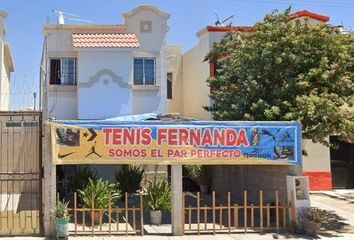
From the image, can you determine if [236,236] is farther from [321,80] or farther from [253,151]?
[321,80]

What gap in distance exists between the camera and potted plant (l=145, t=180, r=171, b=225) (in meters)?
13.8

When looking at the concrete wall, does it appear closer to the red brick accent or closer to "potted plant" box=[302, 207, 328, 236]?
the red brick accent

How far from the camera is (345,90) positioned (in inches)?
556

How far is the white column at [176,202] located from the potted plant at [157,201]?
122 cm

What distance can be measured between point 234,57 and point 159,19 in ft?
19.4

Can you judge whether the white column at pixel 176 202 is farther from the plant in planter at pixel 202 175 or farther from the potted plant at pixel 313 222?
the plant in planter at pixel 202 175

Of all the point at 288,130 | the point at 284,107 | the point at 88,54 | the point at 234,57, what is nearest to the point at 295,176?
the point at 288,130

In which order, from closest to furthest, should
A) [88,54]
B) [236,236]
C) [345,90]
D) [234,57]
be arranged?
[236,236], [345,90], [234,57], [88,54]

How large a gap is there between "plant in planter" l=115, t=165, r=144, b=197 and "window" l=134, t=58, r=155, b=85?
4718mm

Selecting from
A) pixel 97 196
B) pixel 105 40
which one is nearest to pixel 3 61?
pixel 105 40

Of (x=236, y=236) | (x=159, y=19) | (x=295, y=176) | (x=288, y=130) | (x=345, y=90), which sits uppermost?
(x=159, y=19)

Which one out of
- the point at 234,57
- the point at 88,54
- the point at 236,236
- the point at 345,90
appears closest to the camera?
the point at 236,236

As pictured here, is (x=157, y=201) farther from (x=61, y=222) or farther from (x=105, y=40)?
(x=105, y=40)

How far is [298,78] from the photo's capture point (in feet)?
46.8
